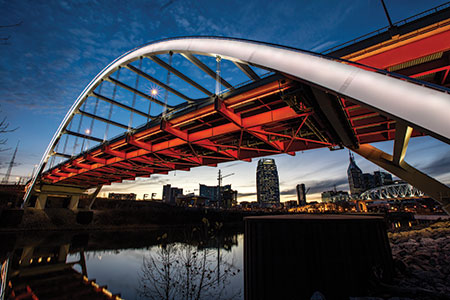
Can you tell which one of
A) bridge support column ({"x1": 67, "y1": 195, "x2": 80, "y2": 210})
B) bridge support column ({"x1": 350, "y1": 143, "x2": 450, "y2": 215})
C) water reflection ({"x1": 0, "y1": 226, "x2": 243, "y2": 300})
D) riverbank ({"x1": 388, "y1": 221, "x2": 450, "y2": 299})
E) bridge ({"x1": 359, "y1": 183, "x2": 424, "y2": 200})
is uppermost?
bridge ({"x1": 359, "y1": 183, "x2": 424, "y2": 200})

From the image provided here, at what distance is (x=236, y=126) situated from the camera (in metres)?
10.9

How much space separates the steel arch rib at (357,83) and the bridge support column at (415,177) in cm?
573

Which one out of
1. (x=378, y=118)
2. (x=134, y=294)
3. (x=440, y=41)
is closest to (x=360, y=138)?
(x=378, y=118)

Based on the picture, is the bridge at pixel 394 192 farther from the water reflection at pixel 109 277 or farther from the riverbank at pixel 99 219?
the water reflection at pixel 109 277

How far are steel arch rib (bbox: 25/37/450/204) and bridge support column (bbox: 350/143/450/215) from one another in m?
5.73

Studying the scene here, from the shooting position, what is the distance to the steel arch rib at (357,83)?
333cm

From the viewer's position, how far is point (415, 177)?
9062 mm

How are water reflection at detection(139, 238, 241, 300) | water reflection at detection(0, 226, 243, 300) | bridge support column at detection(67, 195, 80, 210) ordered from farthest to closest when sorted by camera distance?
bridge support column at detection(67, 195, 80, 210) → water reflection at detection(0, 226, 243, 300) → water reflection at detection(139, 238, 241, 300)

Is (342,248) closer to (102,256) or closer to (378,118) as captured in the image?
(378,118)

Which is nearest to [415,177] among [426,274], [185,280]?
[426,274]

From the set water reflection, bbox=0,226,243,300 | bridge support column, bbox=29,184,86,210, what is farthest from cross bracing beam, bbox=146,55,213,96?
bridge support column, bbox=29,184,86,210

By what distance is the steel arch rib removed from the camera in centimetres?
333

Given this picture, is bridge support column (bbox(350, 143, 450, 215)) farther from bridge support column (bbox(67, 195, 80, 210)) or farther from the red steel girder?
bridge support column (bbox(67, 195, 80, 210))

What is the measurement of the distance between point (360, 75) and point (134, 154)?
→ 17.3 meters
